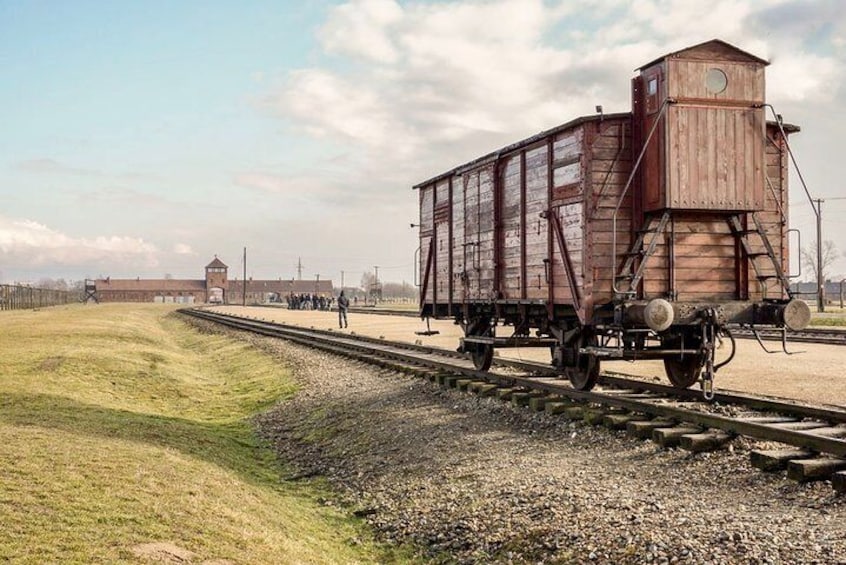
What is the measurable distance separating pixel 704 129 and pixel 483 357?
626 cm

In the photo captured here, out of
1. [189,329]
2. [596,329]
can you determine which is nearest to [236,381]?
[596,329]

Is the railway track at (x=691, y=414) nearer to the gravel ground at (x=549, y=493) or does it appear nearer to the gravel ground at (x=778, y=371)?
the gravel ground at (x=549, y=493)

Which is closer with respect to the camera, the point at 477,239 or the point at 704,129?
the point at 704,129

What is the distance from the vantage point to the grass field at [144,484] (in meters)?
6.25

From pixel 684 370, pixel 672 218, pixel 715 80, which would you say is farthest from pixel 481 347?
pixel 715 80

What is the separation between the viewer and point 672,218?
36.1 ft

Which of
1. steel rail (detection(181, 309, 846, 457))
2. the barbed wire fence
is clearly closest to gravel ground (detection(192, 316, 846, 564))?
steel rail (detection(181, 309, 846, 457))

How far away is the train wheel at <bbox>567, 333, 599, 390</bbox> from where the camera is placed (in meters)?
11.6

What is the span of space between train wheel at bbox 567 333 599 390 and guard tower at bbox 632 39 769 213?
213 cm

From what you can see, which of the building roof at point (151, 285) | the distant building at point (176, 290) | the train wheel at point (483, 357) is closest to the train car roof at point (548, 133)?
the train wheel at point (483, 357)

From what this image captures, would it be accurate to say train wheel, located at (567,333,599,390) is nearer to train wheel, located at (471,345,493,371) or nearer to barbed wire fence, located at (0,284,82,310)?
train wheel, located at (471,345,493,371)

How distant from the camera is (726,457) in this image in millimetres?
7906

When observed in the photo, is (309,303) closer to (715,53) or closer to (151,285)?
(715,53)

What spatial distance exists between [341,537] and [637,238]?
5896 millimetres
